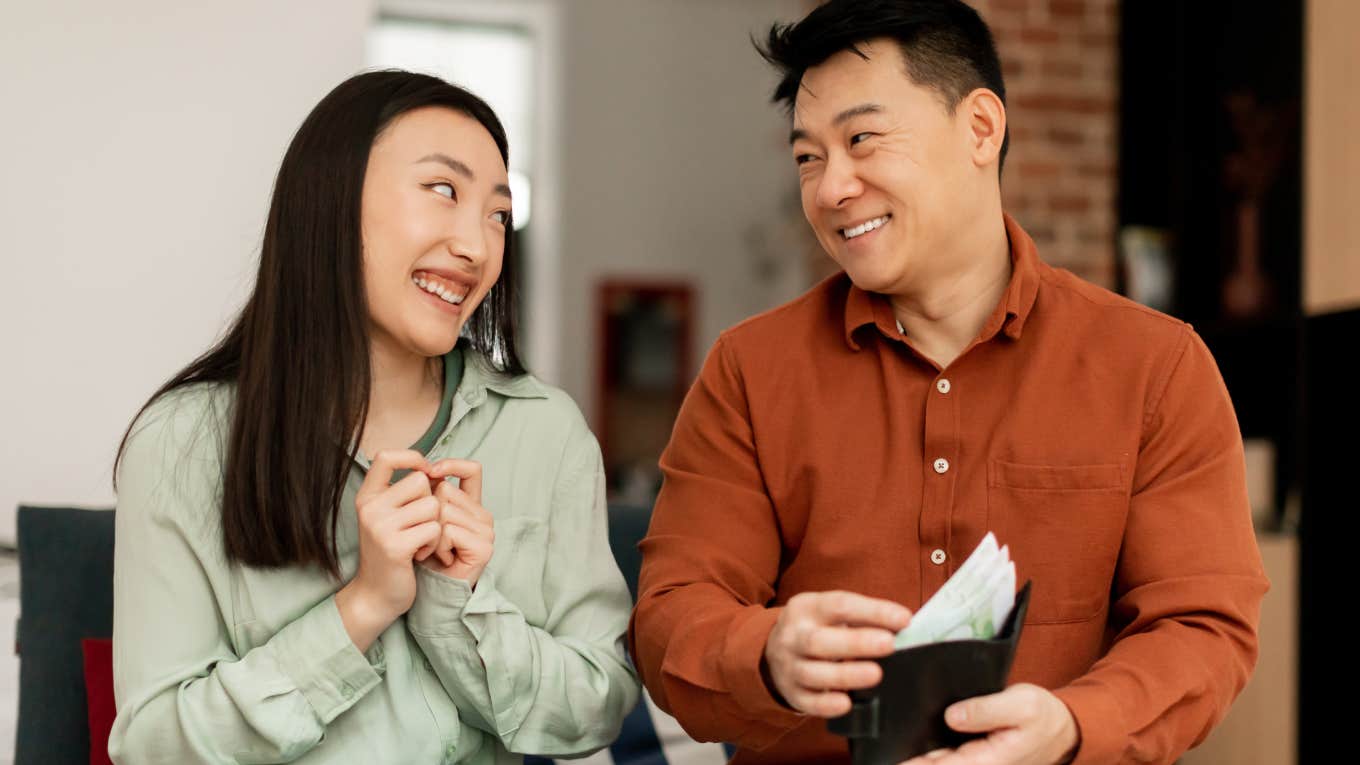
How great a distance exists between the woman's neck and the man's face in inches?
19.1

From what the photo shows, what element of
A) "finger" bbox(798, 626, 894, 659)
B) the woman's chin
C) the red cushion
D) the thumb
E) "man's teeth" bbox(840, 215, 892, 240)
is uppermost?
"man's teeth" bbox(840, 215, 892, 240)

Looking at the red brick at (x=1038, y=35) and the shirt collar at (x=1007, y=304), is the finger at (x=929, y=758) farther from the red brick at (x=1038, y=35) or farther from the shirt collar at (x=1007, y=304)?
the red brick at (x=1038, y=35)

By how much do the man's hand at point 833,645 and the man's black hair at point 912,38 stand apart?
629mm

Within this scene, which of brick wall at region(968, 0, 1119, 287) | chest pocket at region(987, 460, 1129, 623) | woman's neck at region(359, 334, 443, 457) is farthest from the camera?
brick wall at region(968, 0, 1119, 287)

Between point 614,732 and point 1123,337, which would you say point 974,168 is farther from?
point 614,732

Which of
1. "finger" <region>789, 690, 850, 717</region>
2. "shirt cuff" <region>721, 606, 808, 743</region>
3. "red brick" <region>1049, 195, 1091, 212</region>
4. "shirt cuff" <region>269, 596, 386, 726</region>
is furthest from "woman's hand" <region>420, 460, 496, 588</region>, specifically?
"red brick" <region>1049, 195, 1091, 212</region>

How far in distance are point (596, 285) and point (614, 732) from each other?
16.5ft

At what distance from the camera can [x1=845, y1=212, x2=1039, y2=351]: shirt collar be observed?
4.73ft

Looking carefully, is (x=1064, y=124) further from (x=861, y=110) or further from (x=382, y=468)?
(x=382, y=468)

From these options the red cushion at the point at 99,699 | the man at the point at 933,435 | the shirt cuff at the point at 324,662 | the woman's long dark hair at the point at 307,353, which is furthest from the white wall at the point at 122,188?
the man at the point at 933,435

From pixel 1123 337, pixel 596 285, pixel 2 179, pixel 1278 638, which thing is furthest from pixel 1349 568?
pixel 596 285

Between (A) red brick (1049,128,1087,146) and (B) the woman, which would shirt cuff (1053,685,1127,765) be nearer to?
(B) the woman

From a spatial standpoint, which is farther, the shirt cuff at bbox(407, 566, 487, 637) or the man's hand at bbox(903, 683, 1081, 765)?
the shirt cuff at bbox(407, 566, 487, 637)

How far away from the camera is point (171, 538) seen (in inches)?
53.0
